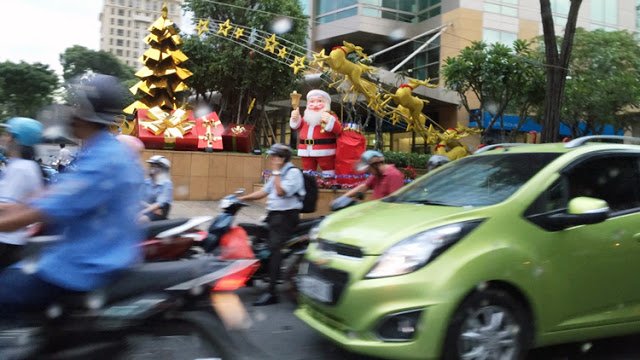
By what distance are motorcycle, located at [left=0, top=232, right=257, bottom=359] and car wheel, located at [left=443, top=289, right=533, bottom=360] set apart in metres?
1.23

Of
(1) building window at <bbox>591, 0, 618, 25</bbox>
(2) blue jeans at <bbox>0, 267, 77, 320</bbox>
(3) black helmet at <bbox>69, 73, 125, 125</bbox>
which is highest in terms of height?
(1) building window at <bbox>591, 0, 618, 25</bbox>

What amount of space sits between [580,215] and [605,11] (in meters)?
35.3

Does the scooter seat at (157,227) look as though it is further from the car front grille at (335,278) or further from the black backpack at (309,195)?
the black backpack at (309,195)

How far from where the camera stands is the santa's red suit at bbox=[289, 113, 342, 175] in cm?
1253

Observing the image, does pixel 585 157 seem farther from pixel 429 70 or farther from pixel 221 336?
pixel 429 70

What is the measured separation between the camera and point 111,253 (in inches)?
94.3

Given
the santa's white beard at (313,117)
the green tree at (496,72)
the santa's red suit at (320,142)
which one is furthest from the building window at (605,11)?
the santa's white beard at (313,117)

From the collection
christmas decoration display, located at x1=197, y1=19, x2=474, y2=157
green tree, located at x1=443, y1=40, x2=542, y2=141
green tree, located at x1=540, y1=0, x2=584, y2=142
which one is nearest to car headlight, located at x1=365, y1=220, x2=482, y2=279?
green tree, located at x1=540, y1=0, x2=584, y2=142

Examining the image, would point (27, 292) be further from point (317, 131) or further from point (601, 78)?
point (601, 78)

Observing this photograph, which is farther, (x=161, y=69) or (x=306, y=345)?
(x=161, y=69)

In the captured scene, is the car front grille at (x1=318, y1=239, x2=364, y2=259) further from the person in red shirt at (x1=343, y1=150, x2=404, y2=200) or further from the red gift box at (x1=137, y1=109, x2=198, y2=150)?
the red gift box at (x1=137, y1=109, x2=198, y2=150)

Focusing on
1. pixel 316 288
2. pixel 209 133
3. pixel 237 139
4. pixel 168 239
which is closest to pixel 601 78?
pixel 237 139

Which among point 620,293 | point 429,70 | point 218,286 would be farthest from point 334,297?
point 429,70

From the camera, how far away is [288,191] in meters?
5.59
